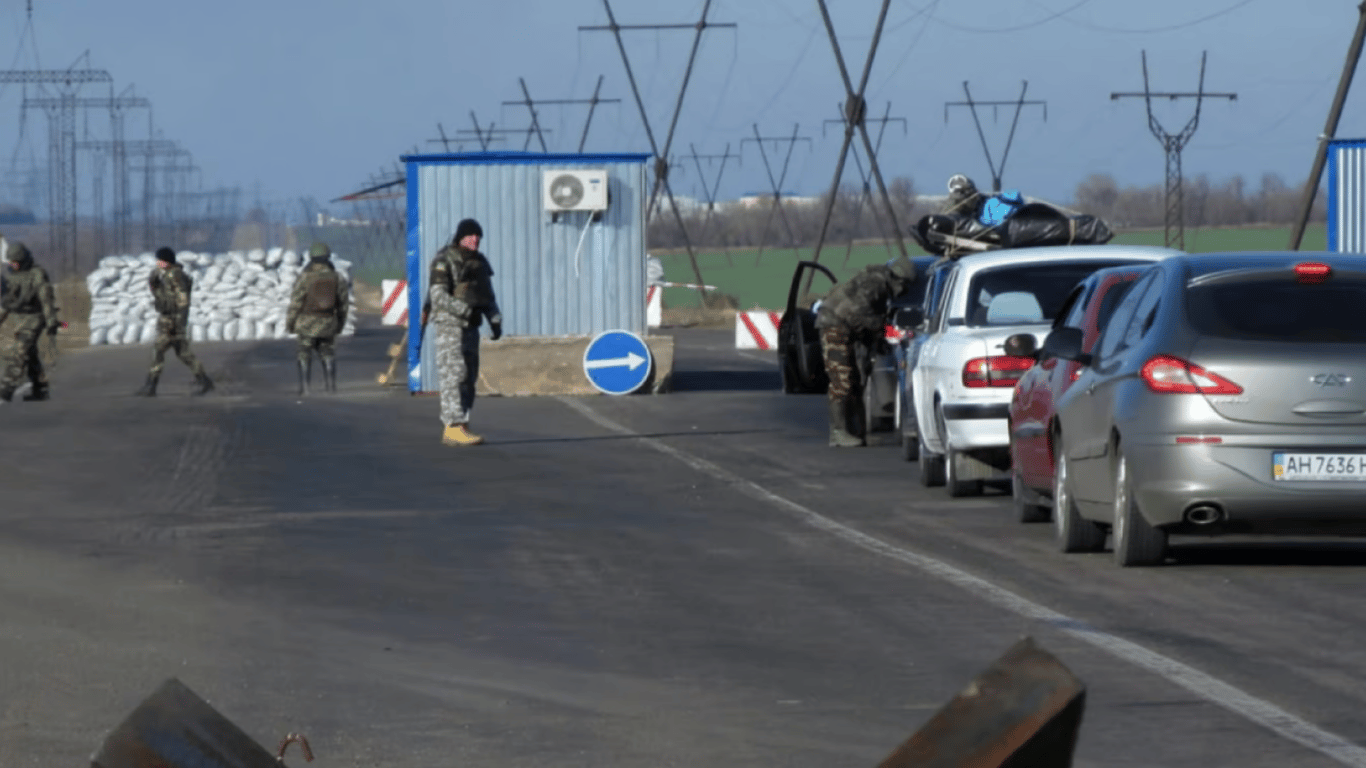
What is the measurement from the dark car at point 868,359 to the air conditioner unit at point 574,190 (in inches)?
133

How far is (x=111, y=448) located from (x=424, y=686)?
1241cm

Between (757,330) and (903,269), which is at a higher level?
(903,269)

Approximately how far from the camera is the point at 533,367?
27938 mm

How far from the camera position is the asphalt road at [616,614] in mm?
7062

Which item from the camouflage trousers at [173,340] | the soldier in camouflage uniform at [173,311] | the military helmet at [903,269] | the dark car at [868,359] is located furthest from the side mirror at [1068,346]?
the soldier in camouflage uniform at [173,311]

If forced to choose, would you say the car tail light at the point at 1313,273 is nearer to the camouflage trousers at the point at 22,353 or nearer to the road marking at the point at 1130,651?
the road marking at the point at 1130,651

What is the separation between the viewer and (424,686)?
7949mm

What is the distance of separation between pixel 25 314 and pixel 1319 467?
68.7 ft

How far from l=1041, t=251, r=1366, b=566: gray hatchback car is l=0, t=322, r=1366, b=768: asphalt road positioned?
0.32 m

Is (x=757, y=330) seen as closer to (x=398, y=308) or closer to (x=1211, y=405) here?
(x=398, y=308)

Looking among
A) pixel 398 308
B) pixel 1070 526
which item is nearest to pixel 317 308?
pixel 398 308

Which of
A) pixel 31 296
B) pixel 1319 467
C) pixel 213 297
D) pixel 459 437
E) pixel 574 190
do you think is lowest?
pixel 459 437


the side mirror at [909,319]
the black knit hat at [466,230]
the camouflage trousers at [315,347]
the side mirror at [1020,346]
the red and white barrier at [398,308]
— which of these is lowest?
the camouflage trousers at [315,347]

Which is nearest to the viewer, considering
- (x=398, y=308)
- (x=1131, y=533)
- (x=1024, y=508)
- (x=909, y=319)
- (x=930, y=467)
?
(x=1131, y=533)
